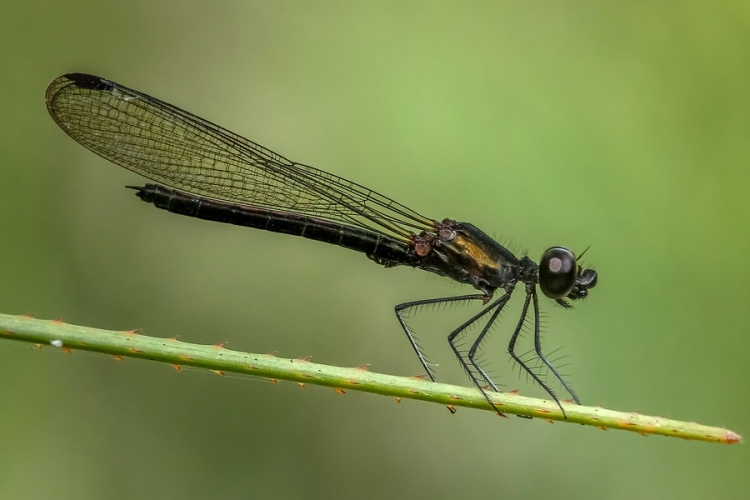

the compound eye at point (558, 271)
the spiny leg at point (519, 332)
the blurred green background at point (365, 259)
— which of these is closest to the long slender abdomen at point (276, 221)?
the blurred green background at point (365, 259)

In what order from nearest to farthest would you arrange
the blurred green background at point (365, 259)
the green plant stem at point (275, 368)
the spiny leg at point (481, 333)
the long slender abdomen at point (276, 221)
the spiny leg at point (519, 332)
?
the green plant stem at point (275, 368), the spiny leg at point (481, 333), the spiny leg at point (519, 332), the long slender abdomen at point (276, 221), the blurred green background at point (365, 259)

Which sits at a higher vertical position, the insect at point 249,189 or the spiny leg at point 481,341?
the insect at point 249,189

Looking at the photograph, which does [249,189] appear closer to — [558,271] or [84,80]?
[84,80]

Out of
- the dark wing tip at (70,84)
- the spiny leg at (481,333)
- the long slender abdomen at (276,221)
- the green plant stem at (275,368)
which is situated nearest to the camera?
the green plant stem at (275,368)

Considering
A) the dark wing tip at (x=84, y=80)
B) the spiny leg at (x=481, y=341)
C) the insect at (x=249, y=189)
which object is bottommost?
the spiny leg at (x=481, y=341)

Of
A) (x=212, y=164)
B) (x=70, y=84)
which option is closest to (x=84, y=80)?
(x=70, y=84)

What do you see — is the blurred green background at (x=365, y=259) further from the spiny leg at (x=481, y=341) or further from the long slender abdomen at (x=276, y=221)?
the spiny leg at (x=481, y=341)

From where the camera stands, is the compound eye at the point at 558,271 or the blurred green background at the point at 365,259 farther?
the blurred green background at the point at 365,259
